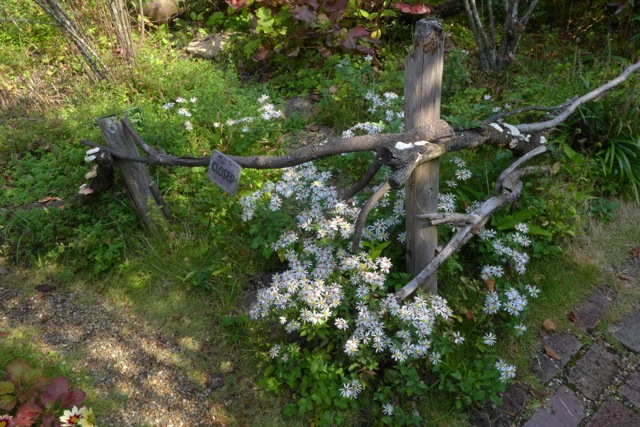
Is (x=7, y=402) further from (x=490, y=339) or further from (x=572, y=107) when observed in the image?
(x=572, y=107)

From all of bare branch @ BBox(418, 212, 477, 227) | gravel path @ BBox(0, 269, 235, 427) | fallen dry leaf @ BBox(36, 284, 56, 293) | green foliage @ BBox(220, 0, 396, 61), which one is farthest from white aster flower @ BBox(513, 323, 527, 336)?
green foliage @ BBox(220, 0, 396, 61)

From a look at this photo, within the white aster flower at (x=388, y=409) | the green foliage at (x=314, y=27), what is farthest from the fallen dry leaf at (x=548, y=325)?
the green foliage at (x=314, y=27)

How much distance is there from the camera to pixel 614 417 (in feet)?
8.79

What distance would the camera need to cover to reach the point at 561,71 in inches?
191

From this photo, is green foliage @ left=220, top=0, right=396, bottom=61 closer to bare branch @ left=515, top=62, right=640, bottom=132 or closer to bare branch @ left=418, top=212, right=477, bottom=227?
bare branch @ left=515, top=62, right=640, bottom=132

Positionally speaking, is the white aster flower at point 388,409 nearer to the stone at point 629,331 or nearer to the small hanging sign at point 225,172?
the small hanging sign at point 225,172

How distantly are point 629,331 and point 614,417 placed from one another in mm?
684

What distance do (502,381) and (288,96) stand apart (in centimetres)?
353

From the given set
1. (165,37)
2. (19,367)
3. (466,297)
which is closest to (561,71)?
(466,297)

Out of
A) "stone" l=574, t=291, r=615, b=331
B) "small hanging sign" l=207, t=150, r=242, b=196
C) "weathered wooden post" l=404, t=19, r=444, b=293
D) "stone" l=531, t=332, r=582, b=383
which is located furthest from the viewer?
"stone" l=574, t=291, r=615, b=331

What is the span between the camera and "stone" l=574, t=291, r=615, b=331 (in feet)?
10.5

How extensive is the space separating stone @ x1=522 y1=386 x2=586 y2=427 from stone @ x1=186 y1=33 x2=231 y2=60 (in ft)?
15.4

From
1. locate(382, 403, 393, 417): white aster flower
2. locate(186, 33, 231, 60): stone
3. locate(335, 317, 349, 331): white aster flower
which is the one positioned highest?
locate(186, 33, 231, 60): stone

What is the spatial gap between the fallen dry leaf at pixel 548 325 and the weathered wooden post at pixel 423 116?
30.5 inches
